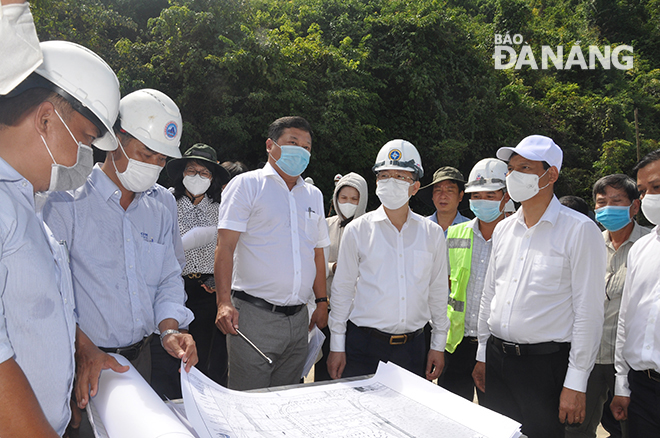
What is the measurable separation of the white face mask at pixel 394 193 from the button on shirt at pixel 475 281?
0.83m

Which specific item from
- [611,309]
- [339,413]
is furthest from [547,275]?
[339,413]

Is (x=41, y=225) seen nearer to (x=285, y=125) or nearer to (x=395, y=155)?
(x=285, y=125)

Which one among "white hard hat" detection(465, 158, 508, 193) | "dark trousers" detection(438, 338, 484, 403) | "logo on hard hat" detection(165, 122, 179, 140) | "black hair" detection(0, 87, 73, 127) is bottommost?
"dark trousers" detection(438, 338, 484, 403)

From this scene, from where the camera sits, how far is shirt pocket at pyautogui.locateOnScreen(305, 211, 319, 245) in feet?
10.4

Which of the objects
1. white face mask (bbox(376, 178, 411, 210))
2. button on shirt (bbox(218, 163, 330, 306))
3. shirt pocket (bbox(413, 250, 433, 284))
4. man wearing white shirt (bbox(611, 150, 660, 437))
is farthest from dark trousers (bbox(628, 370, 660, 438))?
button on shirt (bbox(218, 163, 330, 306))

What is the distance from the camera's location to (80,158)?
53.4 inches

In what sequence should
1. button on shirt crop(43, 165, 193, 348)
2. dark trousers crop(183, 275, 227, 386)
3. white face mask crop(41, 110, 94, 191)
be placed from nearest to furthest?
white face mask crop(41, 110, 94, 191), button on shirt crop(43, 165, 193, 348), dark trousers crop(183, 275, 227, 386)

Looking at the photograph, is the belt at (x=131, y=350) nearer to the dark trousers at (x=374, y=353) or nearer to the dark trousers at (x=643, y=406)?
the dark trousers at (x=374, y=353)

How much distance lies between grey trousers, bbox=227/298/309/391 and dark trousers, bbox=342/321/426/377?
36 centimetres

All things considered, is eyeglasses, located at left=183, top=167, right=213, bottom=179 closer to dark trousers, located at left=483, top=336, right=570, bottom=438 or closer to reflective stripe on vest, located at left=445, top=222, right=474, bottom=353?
reflective stripe on vest, located at left=445, top=222, right=474, bottom=353

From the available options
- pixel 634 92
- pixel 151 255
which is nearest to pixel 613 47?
pixel 634 92

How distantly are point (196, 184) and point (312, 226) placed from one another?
145cm

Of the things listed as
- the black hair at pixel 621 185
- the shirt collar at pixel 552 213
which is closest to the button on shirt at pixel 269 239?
the shirt collar at pixel 552 213

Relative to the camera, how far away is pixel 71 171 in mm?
1317
